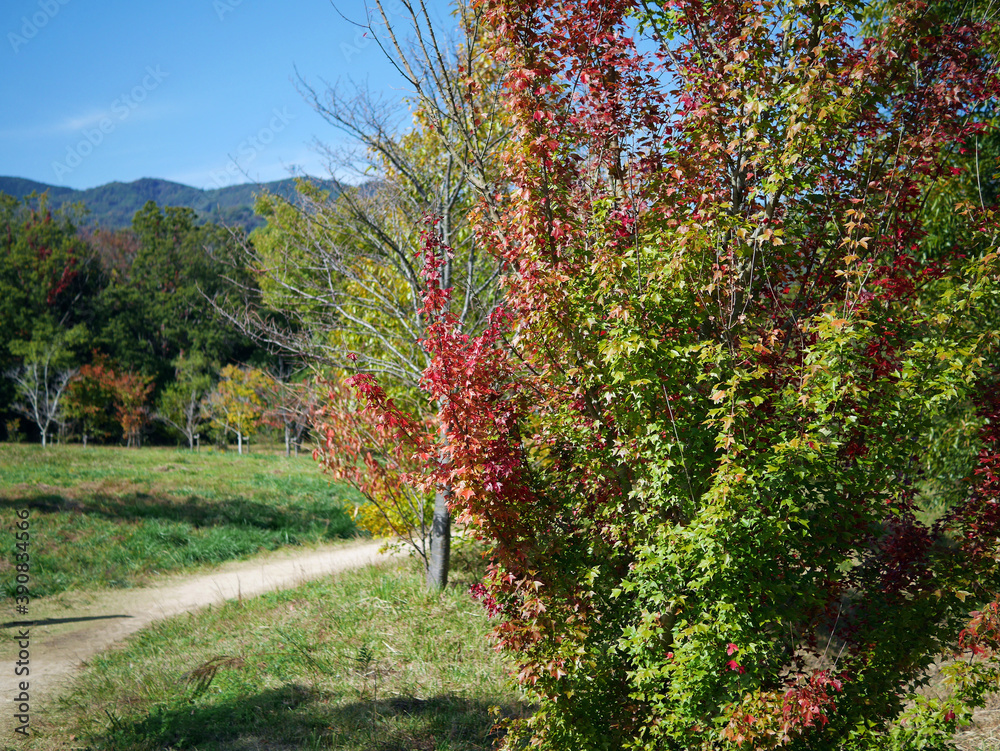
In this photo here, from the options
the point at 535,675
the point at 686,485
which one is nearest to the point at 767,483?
the point at 686,485

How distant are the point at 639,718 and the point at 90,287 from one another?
43.5 metres

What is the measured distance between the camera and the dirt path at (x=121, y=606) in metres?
7.00

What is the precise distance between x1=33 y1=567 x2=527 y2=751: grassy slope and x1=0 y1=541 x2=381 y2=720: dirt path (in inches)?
16.5

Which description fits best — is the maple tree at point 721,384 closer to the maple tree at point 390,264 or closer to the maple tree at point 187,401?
the maple tree at point 390,264

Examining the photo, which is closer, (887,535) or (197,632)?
(887,535)

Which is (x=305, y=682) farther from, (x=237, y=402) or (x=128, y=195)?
(x=128, y=195)

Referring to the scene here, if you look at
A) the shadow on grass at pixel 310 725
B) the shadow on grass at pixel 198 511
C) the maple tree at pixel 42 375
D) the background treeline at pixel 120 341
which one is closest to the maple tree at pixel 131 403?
the background treeline at pixel 120 341

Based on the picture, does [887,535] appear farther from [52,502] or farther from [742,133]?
[52,502]

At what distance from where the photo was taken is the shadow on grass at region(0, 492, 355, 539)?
40.8 feet

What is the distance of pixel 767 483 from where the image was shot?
3.08 metres

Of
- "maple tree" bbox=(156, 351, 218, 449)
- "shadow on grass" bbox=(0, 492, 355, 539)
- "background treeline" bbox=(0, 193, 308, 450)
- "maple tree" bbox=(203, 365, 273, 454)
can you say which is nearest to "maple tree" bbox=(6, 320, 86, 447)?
"background treeline" bbox=(0, 193, 308, 450)

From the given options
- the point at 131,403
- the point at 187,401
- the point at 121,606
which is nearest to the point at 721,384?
the point at 121,606

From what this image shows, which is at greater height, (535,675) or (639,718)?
(535,675)

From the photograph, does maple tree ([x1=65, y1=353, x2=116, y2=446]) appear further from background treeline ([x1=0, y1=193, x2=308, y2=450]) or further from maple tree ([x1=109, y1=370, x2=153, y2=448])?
maple tree ([x1=109, y1=370, x2=153, y2=448])
